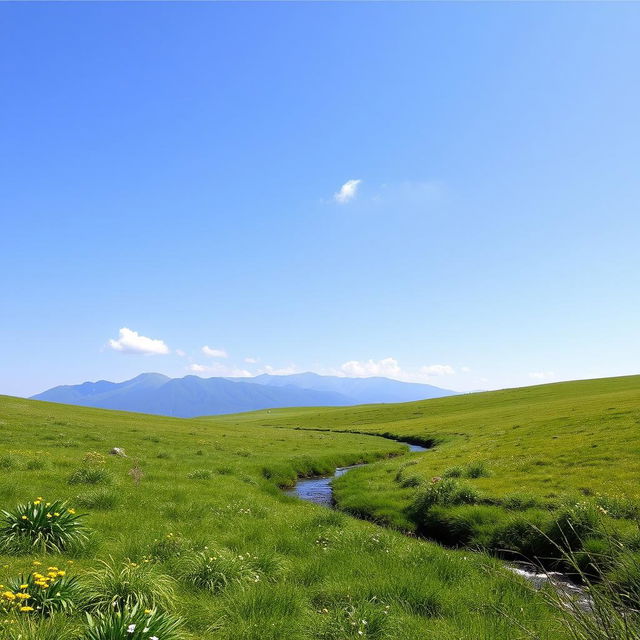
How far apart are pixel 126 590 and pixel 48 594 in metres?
1.28

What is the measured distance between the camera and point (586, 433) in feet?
110

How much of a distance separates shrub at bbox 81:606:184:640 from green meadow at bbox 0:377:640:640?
3 cm

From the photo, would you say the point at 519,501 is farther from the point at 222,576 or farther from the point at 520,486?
the point at 222,576

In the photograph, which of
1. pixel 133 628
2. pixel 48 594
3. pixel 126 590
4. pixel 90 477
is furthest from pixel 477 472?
pixel 133 628

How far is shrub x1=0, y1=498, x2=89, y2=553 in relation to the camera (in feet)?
33.9

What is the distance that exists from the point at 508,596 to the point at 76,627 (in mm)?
8930

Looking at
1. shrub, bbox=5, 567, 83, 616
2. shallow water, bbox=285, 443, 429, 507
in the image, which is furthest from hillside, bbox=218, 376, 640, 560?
shrub, bbox=5, 567, 83, 616

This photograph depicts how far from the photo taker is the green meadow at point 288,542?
7.77m

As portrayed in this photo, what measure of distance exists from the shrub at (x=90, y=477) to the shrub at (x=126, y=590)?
1138 cm

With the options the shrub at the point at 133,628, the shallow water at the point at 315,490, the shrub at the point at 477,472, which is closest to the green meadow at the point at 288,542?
the shrub at the point at 133,628

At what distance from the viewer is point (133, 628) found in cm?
592

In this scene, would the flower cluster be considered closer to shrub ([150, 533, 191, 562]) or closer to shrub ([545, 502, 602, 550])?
shrub ([150, 533, 191, 562])

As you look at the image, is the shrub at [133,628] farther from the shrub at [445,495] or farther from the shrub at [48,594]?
the shrub at [445,495]

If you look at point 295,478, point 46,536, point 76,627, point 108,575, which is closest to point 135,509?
point 46,536
